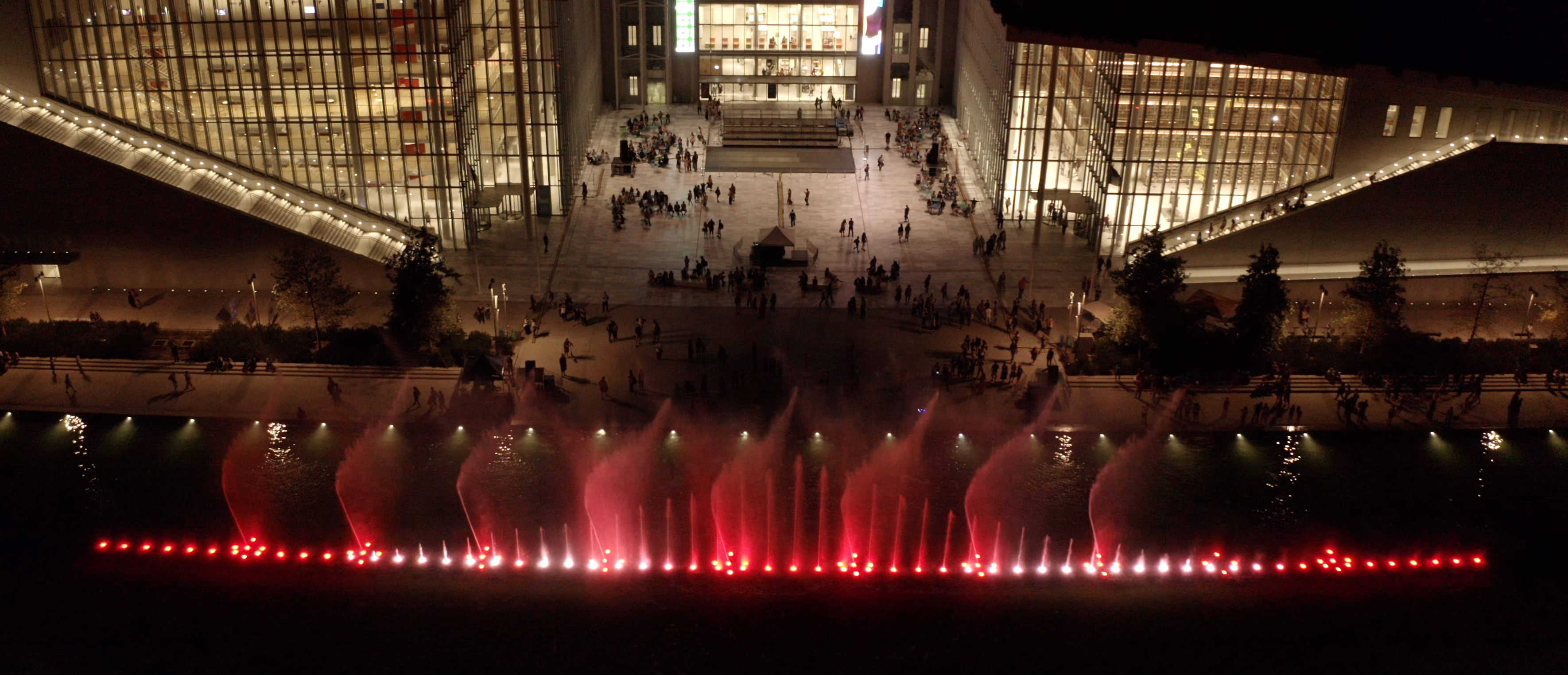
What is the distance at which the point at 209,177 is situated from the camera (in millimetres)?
67000

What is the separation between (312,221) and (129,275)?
363 inches

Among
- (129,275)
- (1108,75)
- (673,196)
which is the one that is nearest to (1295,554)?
(1108,75)

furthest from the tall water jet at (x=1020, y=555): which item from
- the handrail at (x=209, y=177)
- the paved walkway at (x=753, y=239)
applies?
the handrail at (x=209, y=177)

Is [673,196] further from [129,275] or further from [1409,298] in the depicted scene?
[1409,298]

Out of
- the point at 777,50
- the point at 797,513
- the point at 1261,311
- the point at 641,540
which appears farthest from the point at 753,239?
the point at 777,50

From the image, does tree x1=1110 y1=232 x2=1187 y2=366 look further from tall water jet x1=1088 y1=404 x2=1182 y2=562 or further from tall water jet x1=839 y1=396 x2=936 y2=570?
tall water jet x1=839 y1=396 x2=936 y2=570

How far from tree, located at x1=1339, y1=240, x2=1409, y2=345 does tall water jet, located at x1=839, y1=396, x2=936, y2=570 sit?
19.7 meters

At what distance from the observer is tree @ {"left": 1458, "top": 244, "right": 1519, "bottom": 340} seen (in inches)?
2404

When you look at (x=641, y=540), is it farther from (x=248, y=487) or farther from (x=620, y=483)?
(x=248, y=487)

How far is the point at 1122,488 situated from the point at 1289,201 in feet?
88.3

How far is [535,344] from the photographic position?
196 ft

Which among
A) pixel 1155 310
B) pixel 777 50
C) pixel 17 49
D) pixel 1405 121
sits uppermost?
pixel 17 49

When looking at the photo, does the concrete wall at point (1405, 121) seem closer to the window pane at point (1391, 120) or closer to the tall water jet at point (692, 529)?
the window pane at point (1391, 120)

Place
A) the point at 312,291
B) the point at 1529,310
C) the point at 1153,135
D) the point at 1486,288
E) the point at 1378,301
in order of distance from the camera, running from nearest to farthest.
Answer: the point at 1378,301
the point at 312,291
the point at 1486,288
the point at 1529,310
the point at 1153,135
